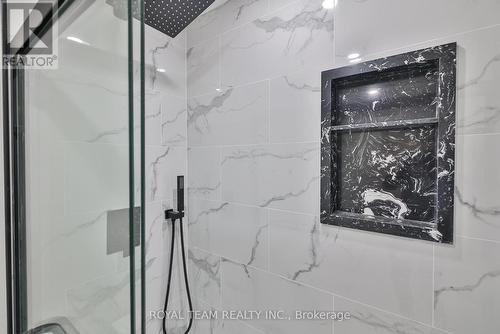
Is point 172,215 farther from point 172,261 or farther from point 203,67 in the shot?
point 203,67

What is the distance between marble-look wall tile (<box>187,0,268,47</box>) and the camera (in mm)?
1320

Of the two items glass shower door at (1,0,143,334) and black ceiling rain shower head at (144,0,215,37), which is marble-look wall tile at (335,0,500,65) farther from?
glass shower door at (1,0,143,334)

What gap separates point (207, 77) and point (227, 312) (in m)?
1.41

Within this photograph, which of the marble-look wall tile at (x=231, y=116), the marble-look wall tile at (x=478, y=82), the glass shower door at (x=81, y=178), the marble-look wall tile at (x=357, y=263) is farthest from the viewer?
the marble-look wall tile at (x=231, y=116)

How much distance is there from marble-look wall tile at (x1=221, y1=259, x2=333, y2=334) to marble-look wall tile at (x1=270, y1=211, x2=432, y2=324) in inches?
2.5

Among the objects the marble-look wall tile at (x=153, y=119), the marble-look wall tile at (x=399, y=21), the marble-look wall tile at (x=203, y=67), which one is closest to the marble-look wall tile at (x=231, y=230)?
the marble-look wall tile at (x=153, y=119)

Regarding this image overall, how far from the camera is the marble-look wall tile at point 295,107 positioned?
1.12 meters

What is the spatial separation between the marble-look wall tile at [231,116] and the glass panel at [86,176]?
0.89m

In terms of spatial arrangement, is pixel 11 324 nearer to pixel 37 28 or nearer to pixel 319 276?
pixel 37 28

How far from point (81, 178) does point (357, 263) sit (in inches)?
39.6

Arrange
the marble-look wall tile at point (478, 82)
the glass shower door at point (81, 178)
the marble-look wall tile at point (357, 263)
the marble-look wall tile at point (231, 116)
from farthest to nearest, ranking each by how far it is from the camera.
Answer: the marble-look wall tile at point (231, 116) → the marble-look wall tile at point (357, 263) → the marble-look wall tile at point (478, 82) → the glass shower door at point (81, 178)

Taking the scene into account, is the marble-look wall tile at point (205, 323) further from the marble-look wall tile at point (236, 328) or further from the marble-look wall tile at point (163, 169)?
the marble-look wall tile at point (163, 169)

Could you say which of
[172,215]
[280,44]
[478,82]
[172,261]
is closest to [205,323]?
[172,261]

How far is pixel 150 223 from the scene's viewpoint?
145cm
